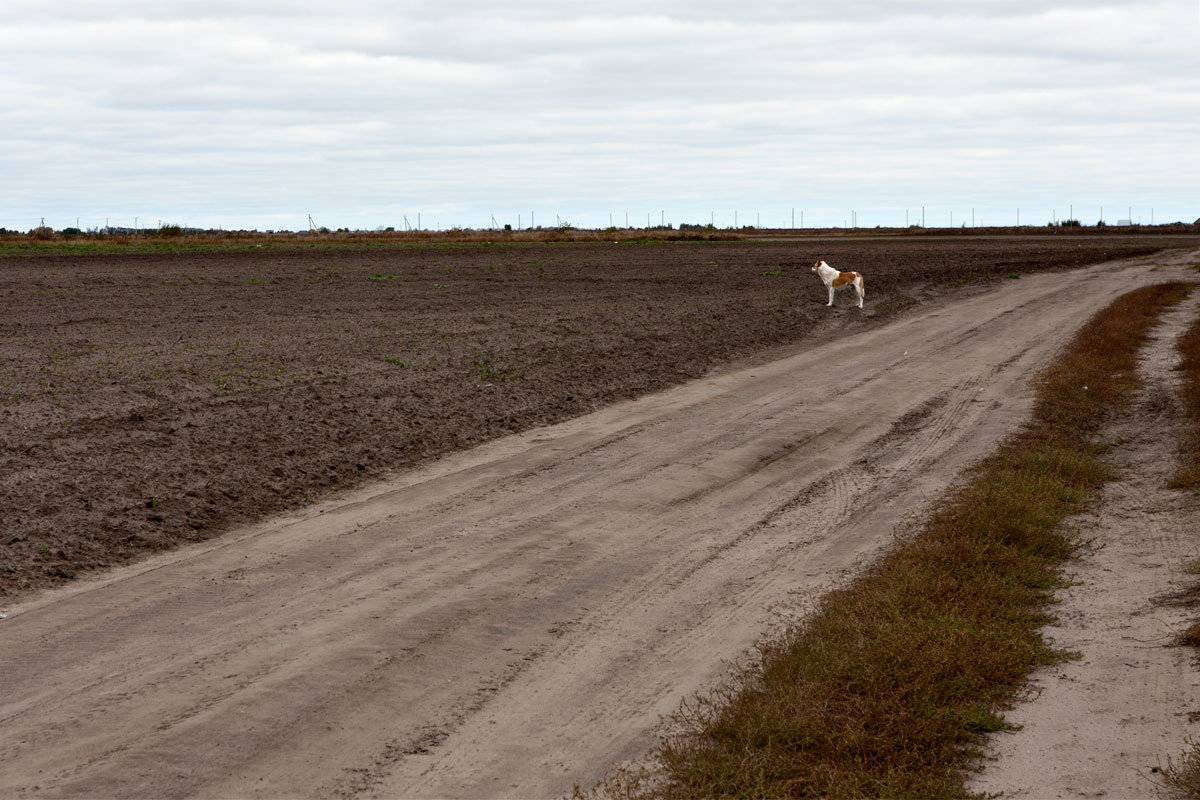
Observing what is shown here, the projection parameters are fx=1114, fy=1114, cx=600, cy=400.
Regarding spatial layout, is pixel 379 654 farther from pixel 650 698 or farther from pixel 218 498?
pixel 218 498

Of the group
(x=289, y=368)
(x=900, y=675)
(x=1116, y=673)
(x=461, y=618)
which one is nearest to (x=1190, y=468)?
(x=1116, y=673)

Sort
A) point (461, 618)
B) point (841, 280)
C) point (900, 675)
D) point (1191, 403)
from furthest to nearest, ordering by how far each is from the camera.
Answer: point (841, 280) → point (1191, 403) → point (461, 618) → point (900, 675)

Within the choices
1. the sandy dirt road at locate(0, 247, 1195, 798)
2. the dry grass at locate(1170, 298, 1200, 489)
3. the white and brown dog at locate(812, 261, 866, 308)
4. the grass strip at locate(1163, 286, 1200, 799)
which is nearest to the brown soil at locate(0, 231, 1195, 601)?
the white and brown dog at locate(812, 261, 866, 308)

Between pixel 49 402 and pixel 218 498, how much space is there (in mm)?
4651

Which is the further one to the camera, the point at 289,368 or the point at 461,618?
the point at 289,368

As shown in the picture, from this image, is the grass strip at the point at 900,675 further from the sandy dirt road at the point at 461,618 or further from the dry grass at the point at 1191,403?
the dry grass at the point at 1191,403

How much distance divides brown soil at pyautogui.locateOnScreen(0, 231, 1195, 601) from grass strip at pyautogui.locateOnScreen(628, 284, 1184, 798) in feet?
16.3

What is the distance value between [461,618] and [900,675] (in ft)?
8.86

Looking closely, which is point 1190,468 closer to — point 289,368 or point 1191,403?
point 1191,403

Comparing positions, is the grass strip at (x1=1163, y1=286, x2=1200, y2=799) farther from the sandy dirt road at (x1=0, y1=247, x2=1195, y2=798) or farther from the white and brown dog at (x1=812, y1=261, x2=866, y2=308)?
the white and brown dog at (x1=812, y1=261, x2=866, y2=308)

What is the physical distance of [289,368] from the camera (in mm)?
16109

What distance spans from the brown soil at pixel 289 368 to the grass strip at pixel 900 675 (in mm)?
4965

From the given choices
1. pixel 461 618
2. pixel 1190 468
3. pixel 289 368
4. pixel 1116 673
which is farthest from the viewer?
pixel 289 368

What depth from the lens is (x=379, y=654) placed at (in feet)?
21.0
